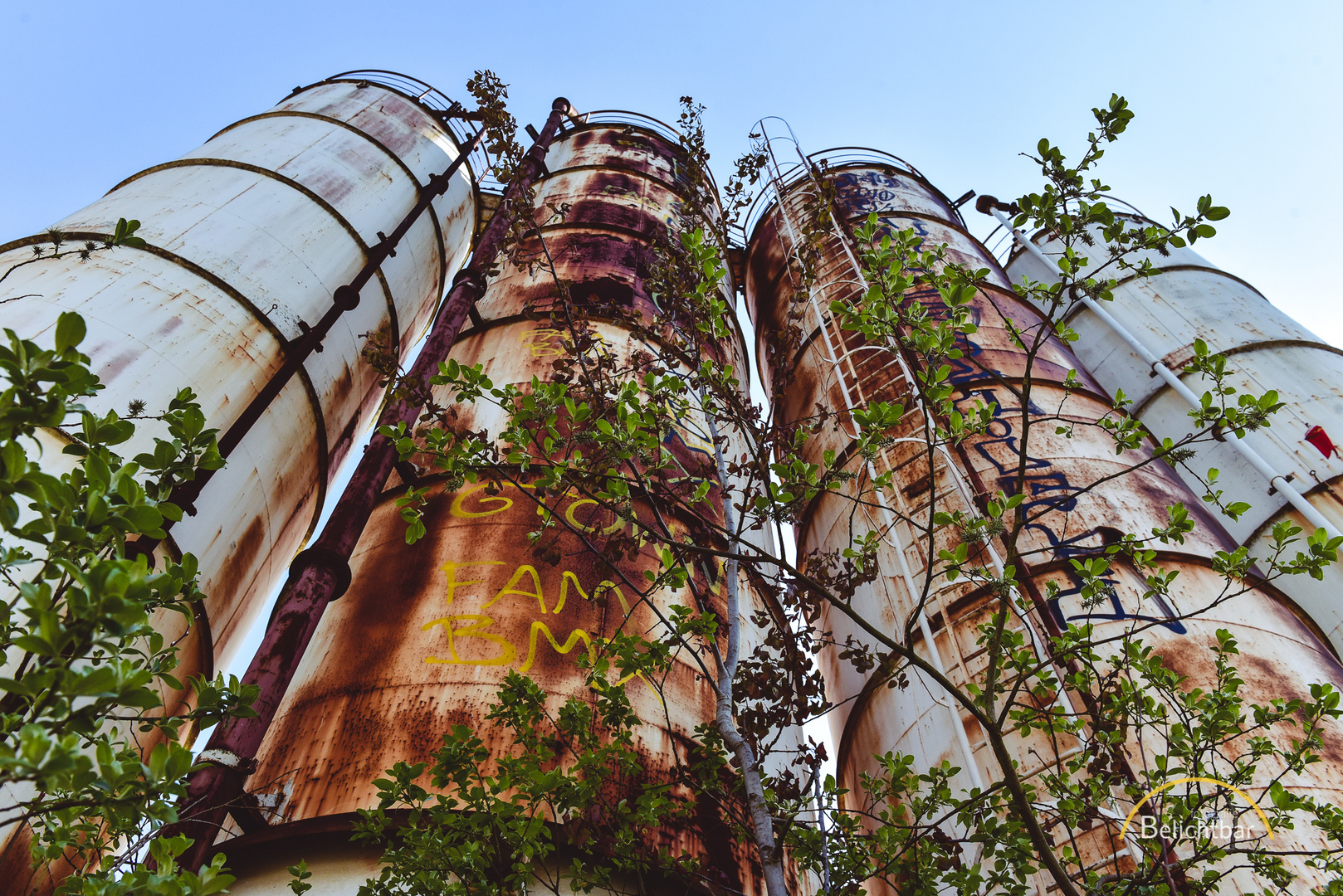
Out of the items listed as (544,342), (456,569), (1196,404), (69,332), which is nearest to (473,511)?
(456,569)

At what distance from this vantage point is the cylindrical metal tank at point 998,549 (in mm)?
4938

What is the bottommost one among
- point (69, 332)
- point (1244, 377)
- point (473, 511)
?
point (69, 332)

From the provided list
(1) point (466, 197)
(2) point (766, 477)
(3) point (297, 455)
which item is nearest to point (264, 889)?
(2) point (766, 477)

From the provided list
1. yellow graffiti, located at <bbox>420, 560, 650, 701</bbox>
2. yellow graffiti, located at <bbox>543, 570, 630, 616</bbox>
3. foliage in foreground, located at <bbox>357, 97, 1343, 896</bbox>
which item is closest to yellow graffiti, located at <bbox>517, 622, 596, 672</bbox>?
yellow graffiti, located at <bbox>420, 560, 650, 701</bbox>

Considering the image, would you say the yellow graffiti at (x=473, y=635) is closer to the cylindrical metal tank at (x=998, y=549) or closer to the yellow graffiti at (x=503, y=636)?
the yellow graffiti at (x=503, y=636)

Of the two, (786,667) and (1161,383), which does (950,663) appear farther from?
(1161,383)

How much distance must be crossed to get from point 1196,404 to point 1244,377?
51 cm

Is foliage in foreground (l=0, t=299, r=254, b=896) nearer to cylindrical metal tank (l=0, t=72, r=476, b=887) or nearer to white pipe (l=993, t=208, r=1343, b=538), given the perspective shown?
cylindrical metal tank (l=0, t=72, r=476, b=887)

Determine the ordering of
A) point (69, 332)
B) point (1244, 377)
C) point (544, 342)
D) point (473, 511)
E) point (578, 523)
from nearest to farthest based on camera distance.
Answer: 1. point (69, 332)
2. point (578, 523)
3. point (473, 511)
4. point (544, 342)
5. point (1244, 377)

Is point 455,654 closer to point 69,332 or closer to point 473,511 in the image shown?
point 473,511

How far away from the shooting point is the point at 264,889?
4152 millimetres

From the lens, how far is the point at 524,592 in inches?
217

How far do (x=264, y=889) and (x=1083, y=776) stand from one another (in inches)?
177

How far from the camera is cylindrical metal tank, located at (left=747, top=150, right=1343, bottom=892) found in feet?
16.2
